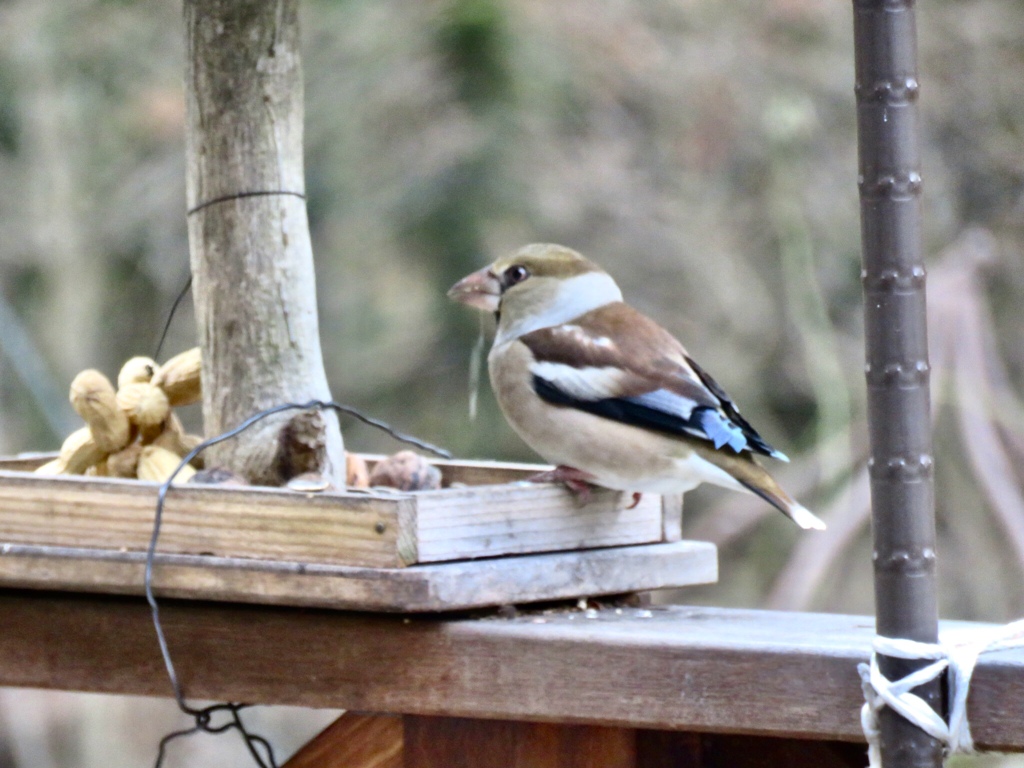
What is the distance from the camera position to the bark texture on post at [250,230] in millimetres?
2455

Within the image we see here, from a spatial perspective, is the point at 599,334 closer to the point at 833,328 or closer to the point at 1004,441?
the point at 1004,441

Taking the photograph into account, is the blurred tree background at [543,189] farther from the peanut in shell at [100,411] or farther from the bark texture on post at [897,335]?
the bark texture on post at [897,335]

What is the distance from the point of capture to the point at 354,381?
20.2ft

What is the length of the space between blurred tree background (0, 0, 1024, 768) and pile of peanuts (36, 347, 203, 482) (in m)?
2.58

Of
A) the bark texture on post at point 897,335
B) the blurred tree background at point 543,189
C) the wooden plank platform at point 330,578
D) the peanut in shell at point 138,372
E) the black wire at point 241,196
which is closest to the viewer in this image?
the bark texture on post at point 897,335

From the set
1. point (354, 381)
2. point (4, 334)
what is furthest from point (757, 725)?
point (354, 381)

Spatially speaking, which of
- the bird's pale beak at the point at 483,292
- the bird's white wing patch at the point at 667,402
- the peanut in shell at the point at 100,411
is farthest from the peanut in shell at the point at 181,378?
the bird's white wing patch at the point at 667,402

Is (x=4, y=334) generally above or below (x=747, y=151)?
below

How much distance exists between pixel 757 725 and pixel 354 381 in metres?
4.53

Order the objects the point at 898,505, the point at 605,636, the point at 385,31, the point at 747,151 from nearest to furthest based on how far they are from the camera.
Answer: the point at 898,505, the point at 605,636, the point at 385,31, the point at 747,151

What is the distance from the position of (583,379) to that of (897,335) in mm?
1015

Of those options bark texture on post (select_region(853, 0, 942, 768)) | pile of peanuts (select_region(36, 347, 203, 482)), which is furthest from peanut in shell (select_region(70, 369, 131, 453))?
bark texture on post (select_region(853, 0, 942, 768))

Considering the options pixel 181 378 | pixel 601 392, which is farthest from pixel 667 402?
pixel 181 378

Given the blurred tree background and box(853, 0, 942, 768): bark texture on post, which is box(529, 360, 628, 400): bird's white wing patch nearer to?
box(853, 0, 942, 768): bark texture on post
